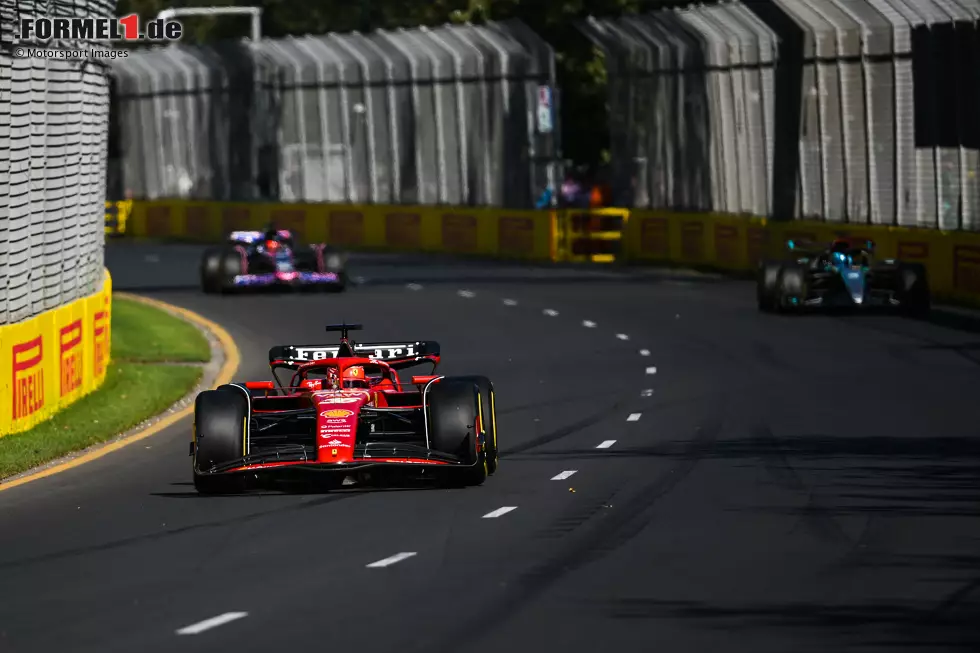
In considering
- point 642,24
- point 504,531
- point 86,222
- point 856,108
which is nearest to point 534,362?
point 86,222

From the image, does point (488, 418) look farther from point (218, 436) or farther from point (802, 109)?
point (802, 109)

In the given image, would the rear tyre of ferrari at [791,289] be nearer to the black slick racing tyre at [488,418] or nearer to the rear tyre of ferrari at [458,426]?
the black slick racing tyre at [488,418]

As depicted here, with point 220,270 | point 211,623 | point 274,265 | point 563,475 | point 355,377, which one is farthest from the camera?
point 220,270

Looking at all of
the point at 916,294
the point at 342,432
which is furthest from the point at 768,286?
the point at 342,432

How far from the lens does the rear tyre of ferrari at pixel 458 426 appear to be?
15.7 m

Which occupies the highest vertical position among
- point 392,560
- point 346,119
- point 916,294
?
point 346,119

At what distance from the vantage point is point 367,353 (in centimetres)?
1733

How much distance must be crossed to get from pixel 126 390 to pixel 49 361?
300cm

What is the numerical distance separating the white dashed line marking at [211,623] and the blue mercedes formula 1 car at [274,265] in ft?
95.9

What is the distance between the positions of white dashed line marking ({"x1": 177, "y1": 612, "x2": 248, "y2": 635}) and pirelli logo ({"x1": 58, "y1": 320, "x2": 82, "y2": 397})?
37.6 ft

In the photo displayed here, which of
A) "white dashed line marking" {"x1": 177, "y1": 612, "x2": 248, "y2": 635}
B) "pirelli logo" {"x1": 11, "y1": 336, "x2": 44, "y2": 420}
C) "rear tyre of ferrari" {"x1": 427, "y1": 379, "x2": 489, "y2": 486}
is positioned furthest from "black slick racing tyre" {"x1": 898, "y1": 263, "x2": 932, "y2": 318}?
"white dashed line marking" {"x1": 177, "y1": 612, "x2": 248, "y2": 635}

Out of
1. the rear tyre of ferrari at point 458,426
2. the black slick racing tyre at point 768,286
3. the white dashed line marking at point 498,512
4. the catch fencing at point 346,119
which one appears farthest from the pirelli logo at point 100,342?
the catch fencing at point 346,119

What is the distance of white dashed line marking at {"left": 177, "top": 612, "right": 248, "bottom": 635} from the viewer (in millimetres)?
10171

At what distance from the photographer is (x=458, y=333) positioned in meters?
31.5
